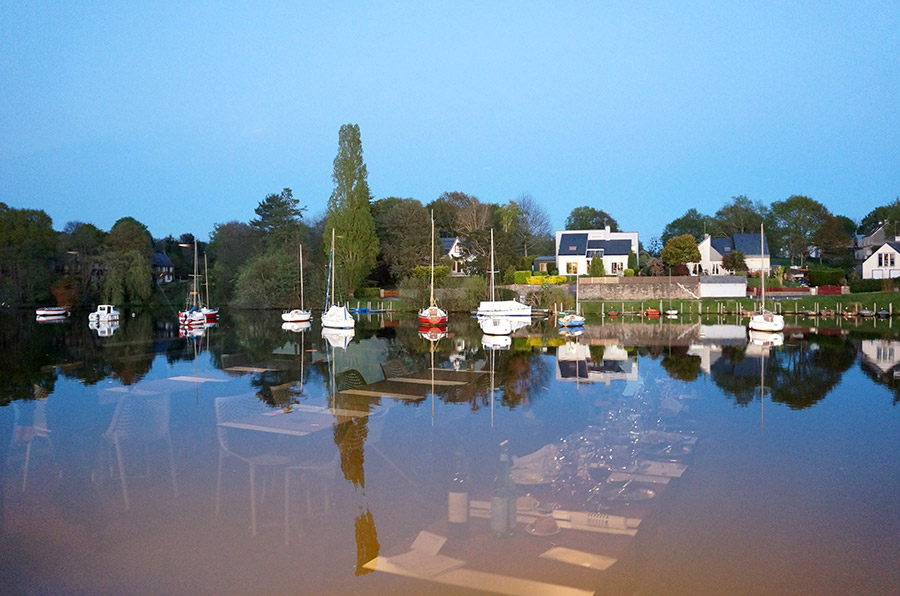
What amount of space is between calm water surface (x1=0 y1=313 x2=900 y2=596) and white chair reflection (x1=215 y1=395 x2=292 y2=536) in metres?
0.06

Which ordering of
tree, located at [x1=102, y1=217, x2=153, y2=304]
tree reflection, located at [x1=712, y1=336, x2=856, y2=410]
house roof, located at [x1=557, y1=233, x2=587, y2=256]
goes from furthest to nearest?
house roof, located at [x1=557, y1=233, x2=587, y2=256] → tree, located at [x1=102, y1=217, x2=153, y2=304] → tree reflection, located at [x1=712, y1=336, x2=856, y2=410]

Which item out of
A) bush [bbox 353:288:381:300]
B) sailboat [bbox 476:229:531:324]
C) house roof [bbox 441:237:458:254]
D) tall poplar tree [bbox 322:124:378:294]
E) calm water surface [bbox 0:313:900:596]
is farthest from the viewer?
house roof [bbox 441:237:458:254]

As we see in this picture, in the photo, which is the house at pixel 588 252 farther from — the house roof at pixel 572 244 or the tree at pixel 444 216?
the tree at pixel 444 216

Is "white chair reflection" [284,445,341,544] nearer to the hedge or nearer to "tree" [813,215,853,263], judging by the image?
the hedge

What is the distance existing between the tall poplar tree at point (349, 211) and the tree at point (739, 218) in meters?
52.0

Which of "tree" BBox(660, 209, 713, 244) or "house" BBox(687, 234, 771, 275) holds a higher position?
"tree" BBox(660, 209, 713, 244)

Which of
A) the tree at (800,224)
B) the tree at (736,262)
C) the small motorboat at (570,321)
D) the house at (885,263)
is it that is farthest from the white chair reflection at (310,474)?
the tree at (800,224)

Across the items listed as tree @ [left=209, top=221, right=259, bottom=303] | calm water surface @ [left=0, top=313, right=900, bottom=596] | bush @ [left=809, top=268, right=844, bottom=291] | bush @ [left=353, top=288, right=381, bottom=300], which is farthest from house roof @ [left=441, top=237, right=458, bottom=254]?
A: calm water surface @ [left=0, top=313, right=900, bottom=596]

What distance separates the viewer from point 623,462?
1152 cm

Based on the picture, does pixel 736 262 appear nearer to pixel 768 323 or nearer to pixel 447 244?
pixel 768 323

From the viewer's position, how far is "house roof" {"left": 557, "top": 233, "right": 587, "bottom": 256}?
240ft

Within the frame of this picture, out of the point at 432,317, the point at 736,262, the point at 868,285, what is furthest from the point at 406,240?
the point at 868,285

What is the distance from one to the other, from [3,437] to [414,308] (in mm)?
51250

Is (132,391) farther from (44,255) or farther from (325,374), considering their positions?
(44,255)
